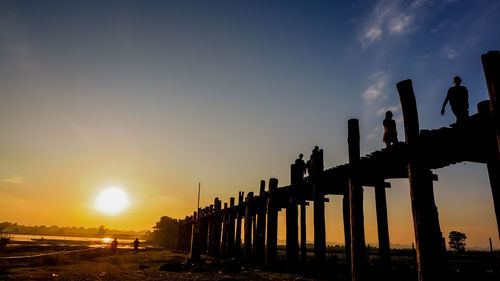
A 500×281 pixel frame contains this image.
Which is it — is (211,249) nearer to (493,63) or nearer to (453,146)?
(453,146)

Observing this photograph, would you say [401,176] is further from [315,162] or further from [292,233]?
[292,233]

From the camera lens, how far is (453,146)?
6809 millimetres

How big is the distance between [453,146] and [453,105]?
1137mm

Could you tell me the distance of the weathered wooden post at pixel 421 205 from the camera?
5617 mm

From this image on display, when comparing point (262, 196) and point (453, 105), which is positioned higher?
point (453, 105)

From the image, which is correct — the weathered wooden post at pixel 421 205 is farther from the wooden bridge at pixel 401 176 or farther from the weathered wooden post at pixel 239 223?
the weathered wooden post at pixel 239 223

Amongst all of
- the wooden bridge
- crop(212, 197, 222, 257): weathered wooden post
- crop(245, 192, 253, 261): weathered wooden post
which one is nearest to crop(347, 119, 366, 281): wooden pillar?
the wooden bridge

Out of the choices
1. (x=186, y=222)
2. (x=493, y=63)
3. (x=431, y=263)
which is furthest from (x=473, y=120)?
(x=186, y=222)

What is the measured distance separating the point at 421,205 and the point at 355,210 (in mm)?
2274

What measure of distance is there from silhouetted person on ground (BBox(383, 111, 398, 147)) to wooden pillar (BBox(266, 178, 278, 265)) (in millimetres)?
5647

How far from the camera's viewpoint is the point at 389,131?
959 cm

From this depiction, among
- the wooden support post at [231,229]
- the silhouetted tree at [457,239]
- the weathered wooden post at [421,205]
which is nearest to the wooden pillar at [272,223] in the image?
the wooden support post at [231,229]

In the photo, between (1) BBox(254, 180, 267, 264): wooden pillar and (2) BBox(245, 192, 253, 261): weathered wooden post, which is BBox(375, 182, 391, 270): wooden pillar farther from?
(2) BBox(245, 192, 253, 261): weathered wooden post

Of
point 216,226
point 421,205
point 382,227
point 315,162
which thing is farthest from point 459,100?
point 216,226
